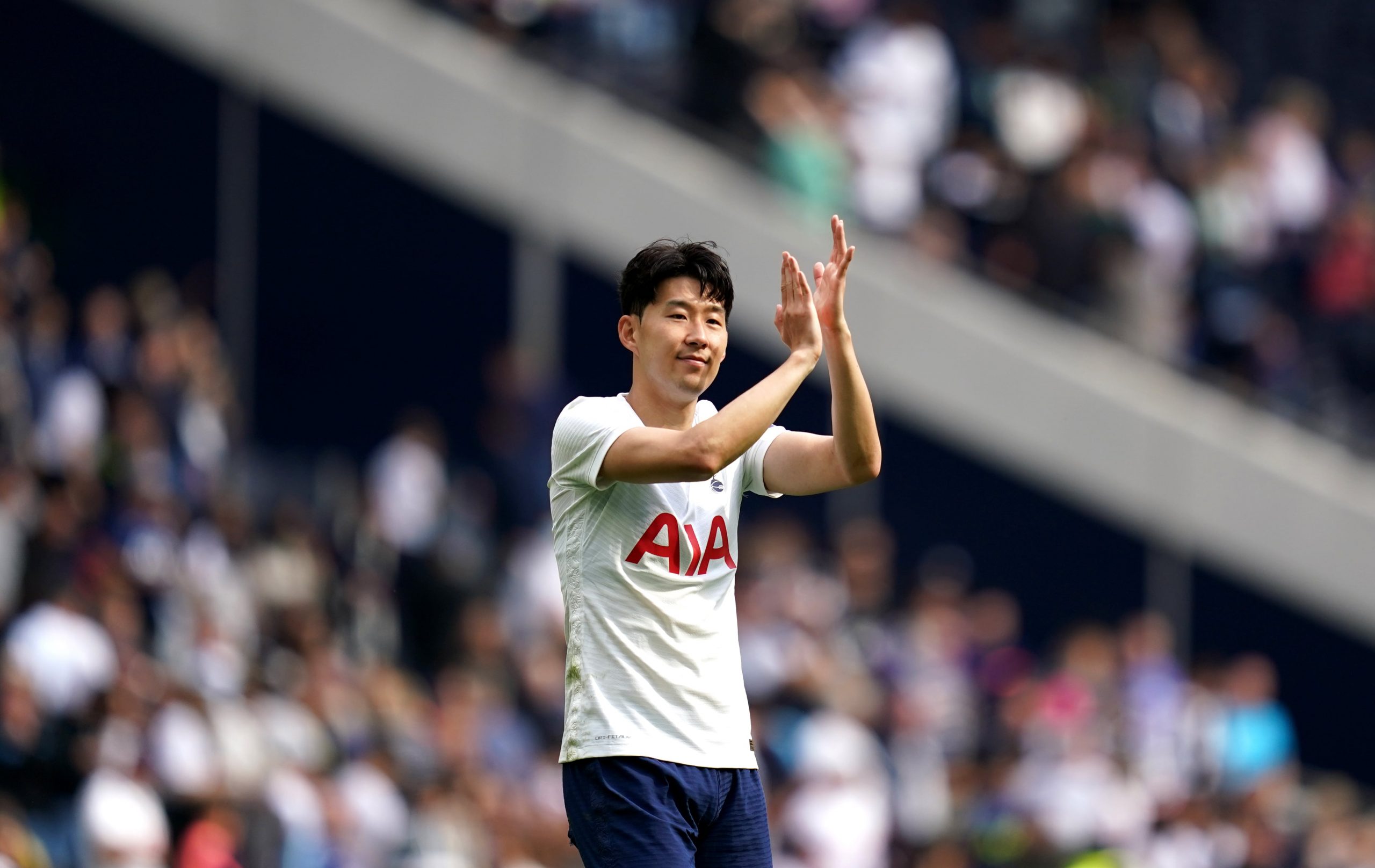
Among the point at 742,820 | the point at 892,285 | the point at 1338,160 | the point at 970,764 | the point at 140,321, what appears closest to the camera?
the point at 742,820

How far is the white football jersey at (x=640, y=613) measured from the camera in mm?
4906

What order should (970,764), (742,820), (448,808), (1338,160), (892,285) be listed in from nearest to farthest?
(742,820)
(448,808)
(970,764)
(892,285)
(1338,160)

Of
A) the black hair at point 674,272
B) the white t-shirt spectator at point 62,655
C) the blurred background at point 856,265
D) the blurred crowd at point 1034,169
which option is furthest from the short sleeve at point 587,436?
the blurred crowd at point 1034,169

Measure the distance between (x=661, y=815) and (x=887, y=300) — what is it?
37.2ft

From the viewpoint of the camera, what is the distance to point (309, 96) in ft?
53.6

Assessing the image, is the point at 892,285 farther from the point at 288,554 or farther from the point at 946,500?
the point at 288,554

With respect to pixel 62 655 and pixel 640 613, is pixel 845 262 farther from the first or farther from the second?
pixel 62 655

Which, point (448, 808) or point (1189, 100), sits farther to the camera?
point (1189, 100)

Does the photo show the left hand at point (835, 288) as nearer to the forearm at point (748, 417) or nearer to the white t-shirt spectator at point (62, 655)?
the forearm at point (748, 417)

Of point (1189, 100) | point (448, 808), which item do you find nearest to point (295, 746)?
point (448, 808)

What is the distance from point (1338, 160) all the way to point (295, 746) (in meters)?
10.2

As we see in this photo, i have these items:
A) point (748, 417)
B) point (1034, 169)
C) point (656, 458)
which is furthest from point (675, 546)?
point (1034, 169)

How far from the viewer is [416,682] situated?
12.9 m

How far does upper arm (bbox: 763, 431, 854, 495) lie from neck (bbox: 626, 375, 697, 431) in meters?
0.25
